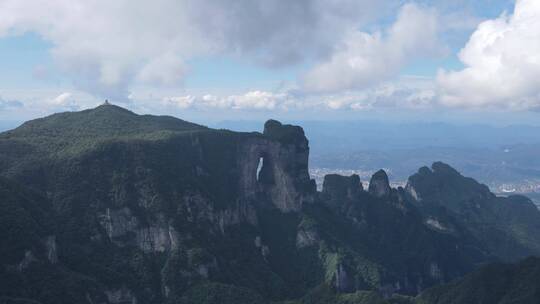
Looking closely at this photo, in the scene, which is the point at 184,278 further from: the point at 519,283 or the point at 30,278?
the point at 519,283

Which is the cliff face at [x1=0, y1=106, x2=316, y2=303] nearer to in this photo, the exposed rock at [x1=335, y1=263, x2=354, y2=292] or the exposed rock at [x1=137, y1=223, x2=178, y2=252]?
the exposed rock at [x1=137, y1=223, x2=178, y2=252]

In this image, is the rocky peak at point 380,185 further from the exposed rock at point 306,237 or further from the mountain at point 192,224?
the exposed rock at point 306,237

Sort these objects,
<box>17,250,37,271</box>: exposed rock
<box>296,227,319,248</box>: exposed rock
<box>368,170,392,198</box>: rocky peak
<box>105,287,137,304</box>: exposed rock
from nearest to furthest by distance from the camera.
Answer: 1. <box>17,250,37,271</box>: exposed rock
2. <box>105,287,137,304</box>: exposed rock
3. <box>296,227,319,248</box>: exposed rock
4. <box>368,170,392,198</box>: rocky peak

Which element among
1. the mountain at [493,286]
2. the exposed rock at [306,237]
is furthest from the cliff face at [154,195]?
the mountain at [493,286]

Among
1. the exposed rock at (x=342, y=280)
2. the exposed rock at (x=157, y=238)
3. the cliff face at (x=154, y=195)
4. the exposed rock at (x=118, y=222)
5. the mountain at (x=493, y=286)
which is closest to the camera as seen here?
the mountain at (x=493, y=286)

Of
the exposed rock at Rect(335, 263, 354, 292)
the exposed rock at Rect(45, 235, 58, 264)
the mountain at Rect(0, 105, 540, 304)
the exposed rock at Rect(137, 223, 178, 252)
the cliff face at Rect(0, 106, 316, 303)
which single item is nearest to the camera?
the exposed rock at Rect(45, 235, 58, 264)

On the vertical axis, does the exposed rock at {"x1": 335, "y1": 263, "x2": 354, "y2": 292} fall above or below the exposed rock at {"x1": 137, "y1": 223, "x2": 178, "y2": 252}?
below

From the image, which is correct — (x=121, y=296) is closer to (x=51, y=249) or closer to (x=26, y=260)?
(x=51, y=249)

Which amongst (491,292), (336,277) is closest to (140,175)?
(336,277)

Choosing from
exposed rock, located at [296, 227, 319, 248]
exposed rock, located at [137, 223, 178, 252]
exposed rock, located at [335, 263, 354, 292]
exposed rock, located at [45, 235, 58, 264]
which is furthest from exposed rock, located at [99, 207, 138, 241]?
exposed rock, located at [335, 263, 354, 292]
